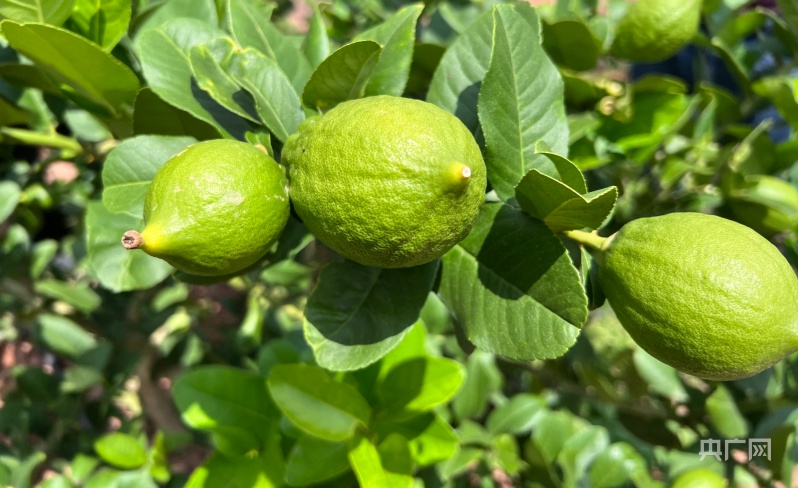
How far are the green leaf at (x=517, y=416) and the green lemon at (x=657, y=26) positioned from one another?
89 centimetres

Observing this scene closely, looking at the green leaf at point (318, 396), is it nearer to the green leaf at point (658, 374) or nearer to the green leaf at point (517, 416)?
the green leaf at point (517, 416)

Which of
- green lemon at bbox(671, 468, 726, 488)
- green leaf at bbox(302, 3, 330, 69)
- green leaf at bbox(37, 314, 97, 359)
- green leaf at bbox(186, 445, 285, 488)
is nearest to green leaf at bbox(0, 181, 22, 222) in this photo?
green leaf at bbox(37, 314, 97, 359)

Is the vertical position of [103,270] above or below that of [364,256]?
below

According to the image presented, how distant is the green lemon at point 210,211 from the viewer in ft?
1.86

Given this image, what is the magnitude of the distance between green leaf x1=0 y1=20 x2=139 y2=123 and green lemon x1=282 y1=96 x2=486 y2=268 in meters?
0.38

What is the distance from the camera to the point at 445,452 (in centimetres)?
106

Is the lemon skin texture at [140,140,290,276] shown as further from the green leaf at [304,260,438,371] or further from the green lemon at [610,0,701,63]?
the green lemon at [610,0,701,63]

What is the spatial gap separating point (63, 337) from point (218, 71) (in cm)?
116

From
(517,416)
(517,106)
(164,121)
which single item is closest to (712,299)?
(517,106)

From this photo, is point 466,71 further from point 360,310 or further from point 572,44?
point 572,44

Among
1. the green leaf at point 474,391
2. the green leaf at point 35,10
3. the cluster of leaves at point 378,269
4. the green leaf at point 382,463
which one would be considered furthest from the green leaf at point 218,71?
the green leaf at point 474,391

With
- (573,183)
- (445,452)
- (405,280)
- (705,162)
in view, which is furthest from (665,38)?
(445,452)

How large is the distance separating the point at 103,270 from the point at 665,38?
1086 mm

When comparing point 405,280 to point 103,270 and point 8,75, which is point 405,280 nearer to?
point 103,270
